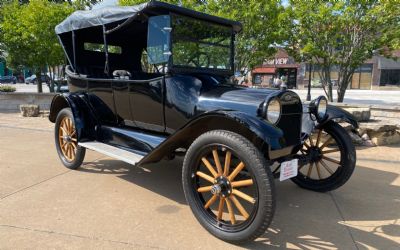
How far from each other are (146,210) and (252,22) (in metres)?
7.39

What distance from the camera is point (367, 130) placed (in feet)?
21.0

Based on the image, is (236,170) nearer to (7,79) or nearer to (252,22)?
(252,22)

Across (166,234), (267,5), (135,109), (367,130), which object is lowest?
(166,234)

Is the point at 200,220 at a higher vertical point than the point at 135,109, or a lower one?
lower

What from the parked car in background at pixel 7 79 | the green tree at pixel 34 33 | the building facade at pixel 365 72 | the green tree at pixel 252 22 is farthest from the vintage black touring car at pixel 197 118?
the parked car in background at pixel 7 79

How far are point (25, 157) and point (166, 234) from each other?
3456 millimetres

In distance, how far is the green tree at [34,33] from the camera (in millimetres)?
10070

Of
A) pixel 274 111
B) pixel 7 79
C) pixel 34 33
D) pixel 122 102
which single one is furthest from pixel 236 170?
pixel 7 79

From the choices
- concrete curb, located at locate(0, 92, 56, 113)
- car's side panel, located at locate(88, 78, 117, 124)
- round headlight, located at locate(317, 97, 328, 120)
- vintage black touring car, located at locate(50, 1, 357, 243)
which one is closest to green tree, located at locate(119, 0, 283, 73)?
concrete curb, located at locate(0, 92, 56, 113)

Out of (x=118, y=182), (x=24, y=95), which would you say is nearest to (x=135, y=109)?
(x=118, y=182)

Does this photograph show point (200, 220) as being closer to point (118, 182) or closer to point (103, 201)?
point (103, 201)

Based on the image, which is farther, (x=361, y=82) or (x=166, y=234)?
(x=361, y=82)

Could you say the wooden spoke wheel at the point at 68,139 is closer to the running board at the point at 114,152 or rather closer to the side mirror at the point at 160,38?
the running board at the point at 114,152

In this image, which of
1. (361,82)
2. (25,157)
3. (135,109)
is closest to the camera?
(135,109)
